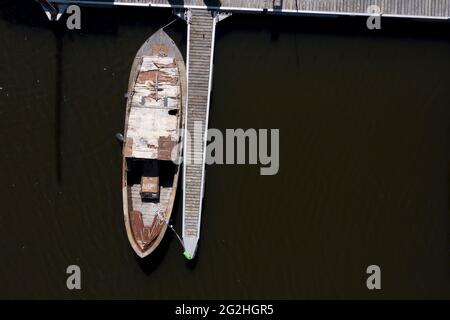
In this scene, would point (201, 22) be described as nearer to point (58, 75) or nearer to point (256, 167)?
point (58, 75)

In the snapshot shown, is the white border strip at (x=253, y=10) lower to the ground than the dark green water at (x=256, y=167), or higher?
higher

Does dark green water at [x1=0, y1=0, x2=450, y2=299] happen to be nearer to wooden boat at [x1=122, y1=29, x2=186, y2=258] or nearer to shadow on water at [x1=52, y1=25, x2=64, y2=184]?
shadow on water at [x1=52, y1=25, x2=64, y2=184]

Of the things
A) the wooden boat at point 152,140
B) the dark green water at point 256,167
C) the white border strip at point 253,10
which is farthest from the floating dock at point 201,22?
the wooden boat at point 152,140

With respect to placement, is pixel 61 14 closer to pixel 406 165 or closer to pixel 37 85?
pixel 37 85

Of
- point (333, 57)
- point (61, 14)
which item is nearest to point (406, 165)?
point (333, 57)

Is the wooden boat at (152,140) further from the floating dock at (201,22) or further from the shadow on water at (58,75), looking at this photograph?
the shadow on water at (58,75)

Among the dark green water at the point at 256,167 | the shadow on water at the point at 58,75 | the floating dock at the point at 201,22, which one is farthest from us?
the shadow on water at the point at 58,75

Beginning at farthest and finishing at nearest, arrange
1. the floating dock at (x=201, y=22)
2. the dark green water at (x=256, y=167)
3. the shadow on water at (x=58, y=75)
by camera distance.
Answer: the shadow on water at (x=58, y=75) < the dark green water at (x=256, y=167) < the floating dock at (x=201, y=22)

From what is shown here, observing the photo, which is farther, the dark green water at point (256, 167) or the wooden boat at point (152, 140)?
the dark green water at point (256, 167)

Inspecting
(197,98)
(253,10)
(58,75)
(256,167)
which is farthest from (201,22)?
(256,167)
